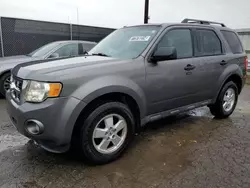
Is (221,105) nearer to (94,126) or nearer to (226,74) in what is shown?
(226,74)

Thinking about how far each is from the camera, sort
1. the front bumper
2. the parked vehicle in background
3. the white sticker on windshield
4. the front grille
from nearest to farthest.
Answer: the front bumper
the front grille
the white sticker on windshield
the parked vehicle in background

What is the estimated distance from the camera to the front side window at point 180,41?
3.95 m

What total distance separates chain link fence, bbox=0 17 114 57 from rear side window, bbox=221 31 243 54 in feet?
26.0

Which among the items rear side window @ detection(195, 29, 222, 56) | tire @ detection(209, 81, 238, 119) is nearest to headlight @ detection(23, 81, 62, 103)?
rear side window @ detection(195, 29, 222, 56)

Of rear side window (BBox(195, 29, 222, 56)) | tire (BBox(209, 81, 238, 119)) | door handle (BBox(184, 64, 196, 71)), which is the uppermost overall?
rear side window (BBox(195, 29, 222, 56))

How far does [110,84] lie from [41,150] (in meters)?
1.39

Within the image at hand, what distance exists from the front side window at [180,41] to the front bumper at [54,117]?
1823 millimetres

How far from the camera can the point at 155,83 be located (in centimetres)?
359

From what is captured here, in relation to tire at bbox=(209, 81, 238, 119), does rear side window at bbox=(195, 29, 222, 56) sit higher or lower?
higher

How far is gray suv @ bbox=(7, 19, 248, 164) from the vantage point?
2.78 meters

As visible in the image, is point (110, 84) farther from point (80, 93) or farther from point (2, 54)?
point (2, 54)

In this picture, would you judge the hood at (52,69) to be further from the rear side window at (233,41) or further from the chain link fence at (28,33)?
the chain link fence at (28,33)

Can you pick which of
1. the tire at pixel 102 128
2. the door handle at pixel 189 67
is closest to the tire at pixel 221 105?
the door handle at pixel 189 67

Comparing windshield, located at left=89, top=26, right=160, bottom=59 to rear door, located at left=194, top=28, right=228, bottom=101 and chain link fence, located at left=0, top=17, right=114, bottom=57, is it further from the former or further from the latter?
chain link fence, located at left=0, top=17, right=114, bottom=57
